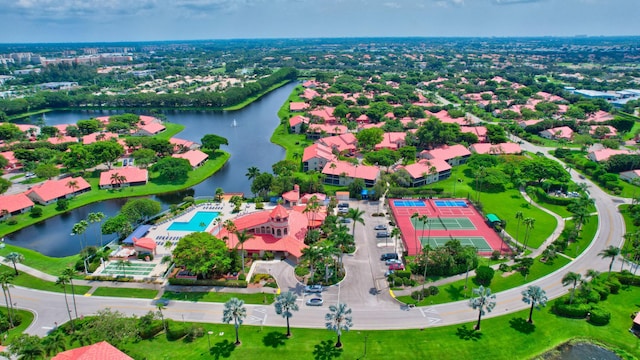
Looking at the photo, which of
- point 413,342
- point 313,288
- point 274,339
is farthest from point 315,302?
point 413,342

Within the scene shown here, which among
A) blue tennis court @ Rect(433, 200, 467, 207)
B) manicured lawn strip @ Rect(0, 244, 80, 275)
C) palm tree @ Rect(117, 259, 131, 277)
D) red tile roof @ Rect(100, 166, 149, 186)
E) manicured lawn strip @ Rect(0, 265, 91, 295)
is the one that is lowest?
manicured lawn strip @ Rect(0, 265, 91, 295)

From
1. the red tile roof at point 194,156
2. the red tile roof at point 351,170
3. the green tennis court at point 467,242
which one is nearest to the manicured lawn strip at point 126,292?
the green tennis court at point 467,242

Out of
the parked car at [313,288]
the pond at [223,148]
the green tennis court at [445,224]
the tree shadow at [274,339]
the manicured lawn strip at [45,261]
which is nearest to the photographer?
the tree shadow at [274,339]

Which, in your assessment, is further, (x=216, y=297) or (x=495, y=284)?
(x=495, y=284)

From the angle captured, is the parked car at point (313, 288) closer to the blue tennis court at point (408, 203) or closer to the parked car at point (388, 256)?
the parked car at point (388, 256)

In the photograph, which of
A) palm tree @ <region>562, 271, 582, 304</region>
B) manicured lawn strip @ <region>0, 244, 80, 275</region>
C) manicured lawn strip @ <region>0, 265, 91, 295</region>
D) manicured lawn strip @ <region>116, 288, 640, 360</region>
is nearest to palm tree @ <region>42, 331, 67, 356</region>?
manicured lawn strip @ <region>116, 288, 640, 360</region>

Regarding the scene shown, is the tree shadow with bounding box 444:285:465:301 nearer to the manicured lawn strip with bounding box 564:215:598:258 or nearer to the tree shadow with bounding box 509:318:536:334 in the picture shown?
the tree shadow with bounding box 509:318:536:334

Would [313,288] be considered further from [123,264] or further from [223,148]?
[223,148]
